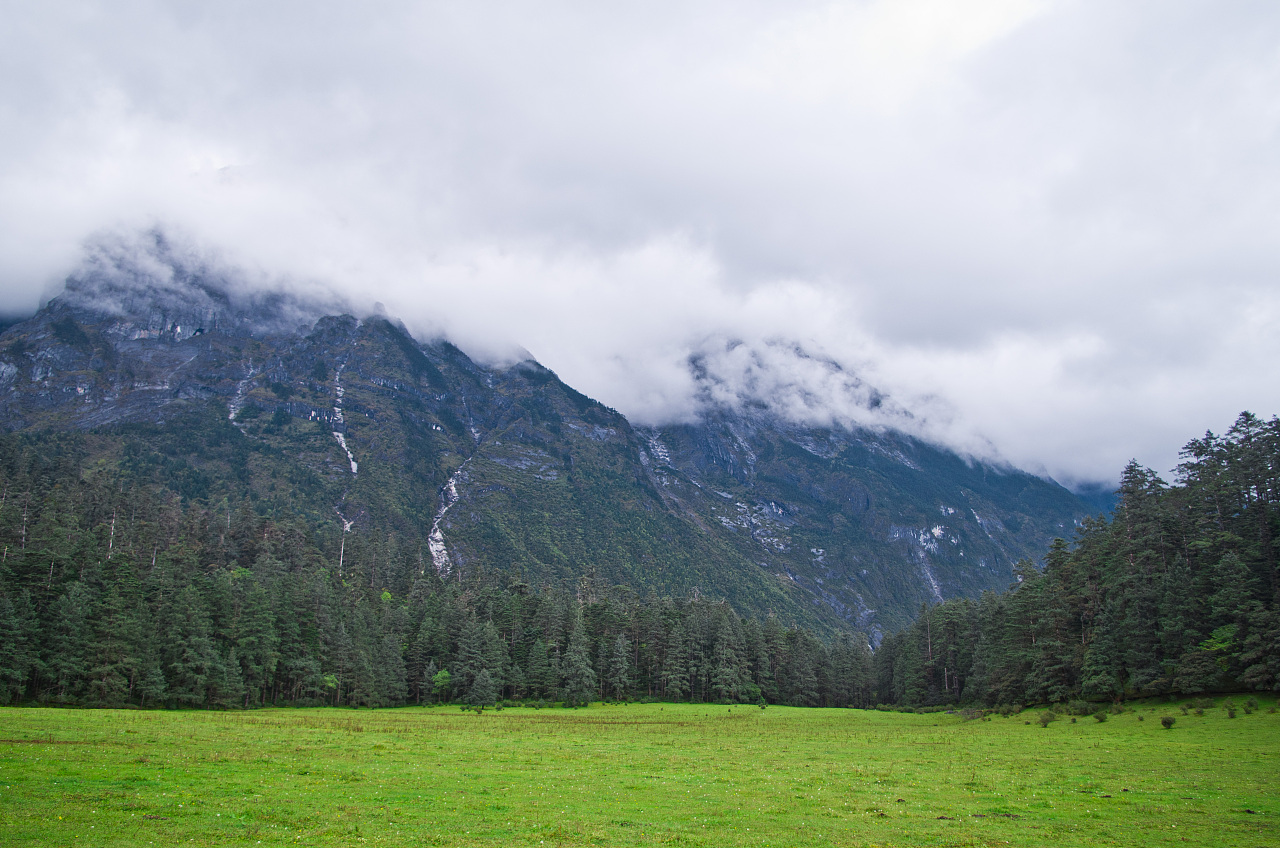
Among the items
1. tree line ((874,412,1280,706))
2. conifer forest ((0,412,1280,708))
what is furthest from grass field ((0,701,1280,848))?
conifer forest ((0,412,1280,708))

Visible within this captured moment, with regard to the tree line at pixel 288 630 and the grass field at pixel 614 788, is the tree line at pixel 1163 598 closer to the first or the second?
the grass field at pixel 614 788

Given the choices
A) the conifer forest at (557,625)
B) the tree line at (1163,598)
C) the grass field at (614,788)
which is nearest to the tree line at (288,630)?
the conifer forest at (557,625)

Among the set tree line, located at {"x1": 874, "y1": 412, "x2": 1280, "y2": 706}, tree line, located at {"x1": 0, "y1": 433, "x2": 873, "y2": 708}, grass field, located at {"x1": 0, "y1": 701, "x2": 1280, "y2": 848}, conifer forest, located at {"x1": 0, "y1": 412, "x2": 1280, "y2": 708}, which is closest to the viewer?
grass field, located at {"x1": 0, "y1": 701, "x2": 1280, "y2": 848}

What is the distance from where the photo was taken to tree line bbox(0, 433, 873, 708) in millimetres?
75812

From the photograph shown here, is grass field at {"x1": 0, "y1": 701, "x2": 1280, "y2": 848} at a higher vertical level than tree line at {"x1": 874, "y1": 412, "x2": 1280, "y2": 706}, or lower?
lower

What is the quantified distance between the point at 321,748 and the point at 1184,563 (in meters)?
81.7

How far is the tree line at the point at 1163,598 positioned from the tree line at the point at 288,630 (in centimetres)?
4989

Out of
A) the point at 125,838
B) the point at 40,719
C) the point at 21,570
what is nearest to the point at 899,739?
the point at 125,838

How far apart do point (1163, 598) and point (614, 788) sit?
212 feet

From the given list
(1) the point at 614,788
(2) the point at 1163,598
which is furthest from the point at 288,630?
(2) the point at 1163,598

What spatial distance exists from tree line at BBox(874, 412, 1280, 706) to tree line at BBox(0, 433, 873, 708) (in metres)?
49.9

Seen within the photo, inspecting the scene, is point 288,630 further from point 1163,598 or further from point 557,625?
point 1163,598

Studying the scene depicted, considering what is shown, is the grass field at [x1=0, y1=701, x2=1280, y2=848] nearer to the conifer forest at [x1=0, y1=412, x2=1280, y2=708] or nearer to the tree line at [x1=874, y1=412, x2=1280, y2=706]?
the tree line at [x1=874, y1=412, x2=1280, y2=706]

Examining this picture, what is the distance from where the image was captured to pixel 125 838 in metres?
17.5
